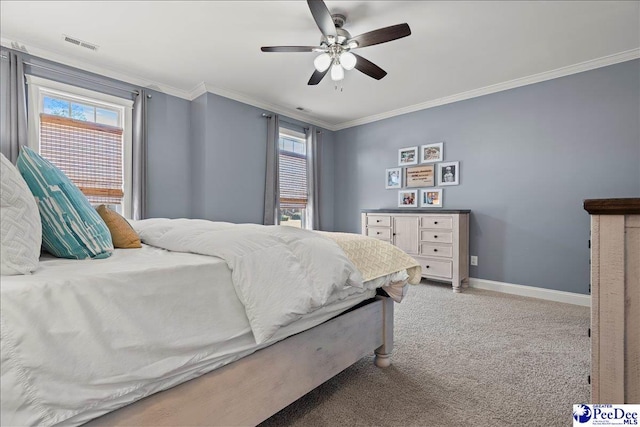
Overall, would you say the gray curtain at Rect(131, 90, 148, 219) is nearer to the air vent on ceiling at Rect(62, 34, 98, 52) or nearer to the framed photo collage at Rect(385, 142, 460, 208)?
the air vent on ceiling at Rect(62, 34, 98, 52)

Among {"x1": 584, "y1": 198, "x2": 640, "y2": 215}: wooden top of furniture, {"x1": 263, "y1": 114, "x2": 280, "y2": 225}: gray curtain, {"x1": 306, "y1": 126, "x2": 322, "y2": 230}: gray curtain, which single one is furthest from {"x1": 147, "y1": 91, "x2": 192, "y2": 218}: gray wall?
{"x1": 584, "y1": 198, "x2": 640, "y2": 215}: wooden top of furniture

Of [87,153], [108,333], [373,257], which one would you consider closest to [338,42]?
[373,257]

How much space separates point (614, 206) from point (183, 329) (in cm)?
139

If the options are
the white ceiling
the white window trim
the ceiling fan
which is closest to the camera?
the ceiling fan

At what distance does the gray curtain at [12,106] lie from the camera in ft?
8.64

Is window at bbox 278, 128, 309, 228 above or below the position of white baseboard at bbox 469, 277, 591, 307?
above

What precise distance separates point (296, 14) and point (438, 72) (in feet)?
5.80

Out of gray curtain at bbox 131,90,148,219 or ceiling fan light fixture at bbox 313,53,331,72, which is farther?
gray curtain at bbox 131,90,148,219

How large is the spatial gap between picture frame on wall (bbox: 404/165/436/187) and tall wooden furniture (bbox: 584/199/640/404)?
130 inches

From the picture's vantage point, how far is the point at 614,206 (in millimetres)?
929

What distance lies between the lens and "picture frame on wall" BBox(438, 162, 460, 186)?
155 inches

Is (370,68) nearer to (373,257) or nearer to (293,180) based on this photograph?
(373,257)

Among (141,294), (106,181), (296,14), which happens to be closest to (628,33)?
(296,14)

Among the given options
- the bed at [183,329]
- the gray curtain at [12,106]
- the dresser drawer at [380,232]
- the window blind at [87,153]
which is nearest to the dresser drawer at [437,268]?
the dresser drawer at [380,232]
